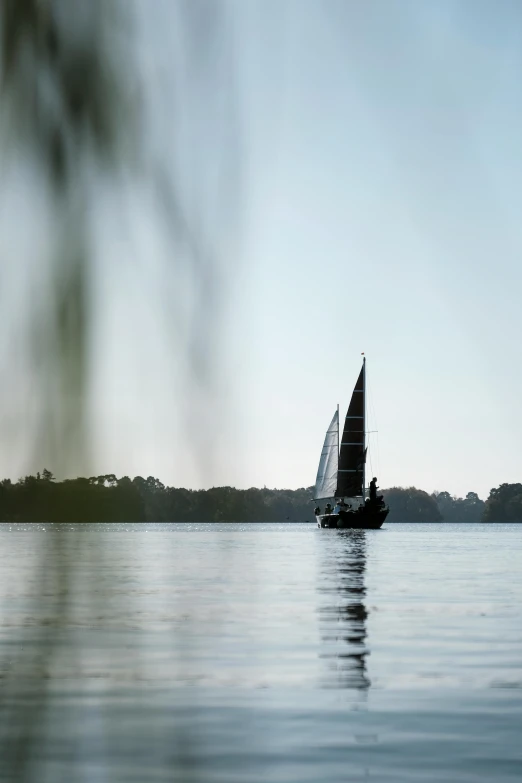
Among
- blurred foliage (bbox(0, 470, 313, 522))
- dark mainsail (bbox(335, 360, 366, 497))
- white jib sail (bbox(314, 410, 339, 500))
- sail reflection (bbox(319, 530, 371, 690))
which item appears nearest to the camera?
blurred foliage (bbox(0, 470, 313, 522))

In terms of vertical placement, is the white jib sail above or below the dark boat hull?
above

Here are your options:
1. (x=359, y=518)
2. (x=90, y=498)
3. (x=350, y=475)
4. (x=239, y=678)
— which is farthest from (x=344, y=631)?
(x=359, y=518)

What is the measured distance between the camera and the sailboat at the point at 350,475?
126m

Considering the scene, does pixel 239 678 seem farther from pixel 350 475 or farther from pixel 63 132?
pixel 350 475

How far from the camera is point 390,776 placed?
8.01 meters

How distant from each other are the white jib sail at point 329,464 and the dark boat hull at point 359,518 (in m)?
4.05

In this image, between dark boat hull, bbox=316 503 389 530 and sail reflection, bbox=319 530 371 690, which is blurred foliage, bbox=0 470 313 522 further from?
dark boat hull, bbox=316 503 389 530

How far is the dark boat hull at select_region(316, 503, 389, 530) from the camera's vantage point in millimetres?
129125


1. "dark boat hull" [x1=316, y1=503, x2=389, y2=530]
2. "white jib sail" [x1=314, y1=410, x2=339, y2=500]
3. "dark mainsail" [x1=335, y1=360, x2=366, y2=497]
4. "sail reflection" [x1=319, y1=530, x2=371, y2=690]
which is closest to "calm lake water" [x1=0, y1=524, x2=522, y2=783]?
"sail reflection" [x1=319, y1=530, x2=371, y2=690]

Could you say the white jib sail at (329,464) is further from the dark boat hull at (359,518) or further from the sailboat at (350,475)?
the dark boat hull at (359,518)

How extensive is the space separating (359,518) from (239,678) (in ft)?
389

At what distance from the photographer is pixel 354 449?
12688 cm

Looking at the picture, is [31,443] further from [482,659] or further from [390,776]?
[482,659]

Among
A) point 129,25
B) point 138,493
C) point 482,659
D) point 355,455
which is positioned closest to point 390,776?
point 138,493
